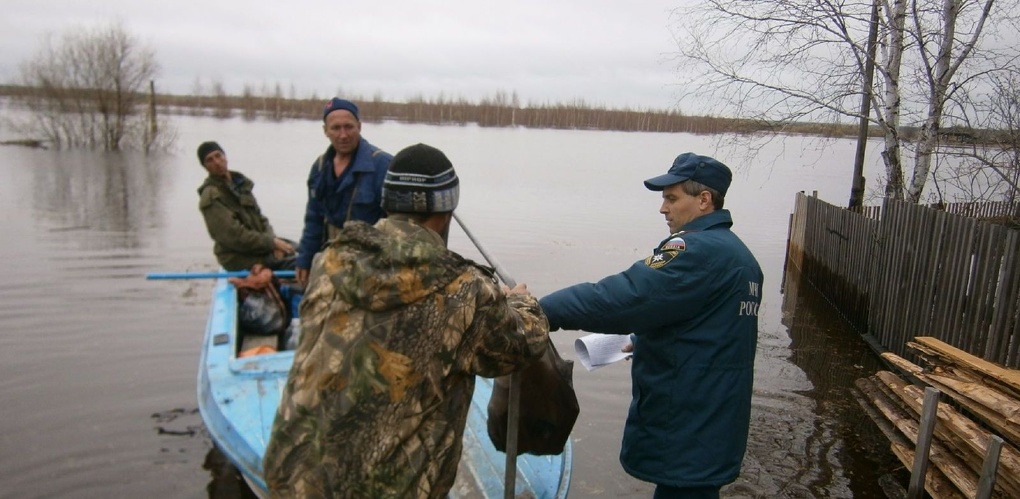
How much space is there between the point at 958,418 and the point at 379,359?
4.07 meters

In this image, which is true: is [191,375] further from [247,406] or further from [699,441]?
[699,441]

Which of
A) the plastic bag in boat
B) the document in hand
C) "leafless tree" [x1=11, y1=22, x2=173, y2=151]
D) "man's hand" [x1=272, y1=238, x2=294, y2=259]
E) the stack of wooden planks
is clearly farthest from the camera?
"leafless tree" [x1=11, y1=22, x2=173, y2=151]

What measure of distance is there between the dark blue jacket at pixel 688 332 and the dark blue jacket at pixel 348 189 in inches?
97.4

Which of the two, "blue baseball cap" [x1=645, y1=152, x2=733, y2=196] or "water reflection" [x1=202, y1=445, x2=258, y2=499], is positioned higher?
"blue baseball cap" [x1=645, y1=152, x2=733, y2=196]

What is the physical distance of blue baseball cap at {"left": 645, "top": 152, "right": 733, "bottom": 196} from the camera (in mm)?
2797

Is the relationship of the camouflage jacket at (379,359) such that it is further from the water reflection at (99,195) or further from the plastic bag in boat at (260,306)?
the water reflection at (99,195)

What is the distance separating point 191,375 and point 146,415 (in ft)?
3.31

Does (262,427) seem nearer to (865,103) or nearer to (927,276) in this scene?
(927,276)

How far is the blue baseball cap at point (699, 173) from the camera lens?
2.80 meters

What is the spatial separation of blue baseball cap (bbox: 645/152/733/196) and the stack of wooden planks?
2.35m

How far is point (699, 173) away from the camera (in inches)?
110

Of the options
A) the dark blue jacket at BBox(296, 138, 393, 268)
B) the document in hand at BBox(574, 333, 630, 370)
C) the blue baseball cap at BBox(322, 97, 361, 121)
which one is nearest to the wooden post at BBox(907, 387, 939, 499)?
the document in hand at BBox(574, 333, 630, 370)

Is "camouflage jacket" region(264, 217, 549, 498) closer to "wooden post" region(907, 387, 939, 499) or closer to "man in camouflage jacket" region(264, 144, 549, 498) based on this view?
"man in camouflage jacket" region(264, 144, 549, 498)

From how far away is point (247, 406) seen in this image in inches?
180
